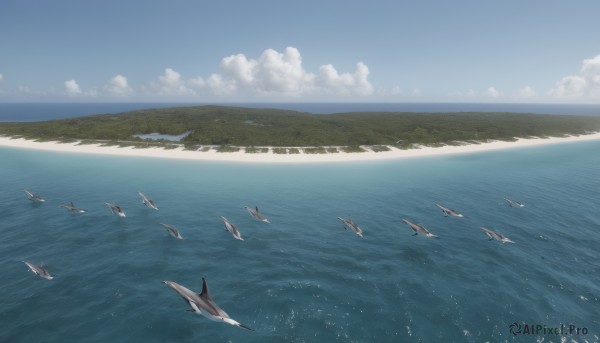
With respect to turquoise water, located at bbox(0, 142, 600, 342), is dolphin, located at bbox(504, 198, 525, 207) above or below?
above

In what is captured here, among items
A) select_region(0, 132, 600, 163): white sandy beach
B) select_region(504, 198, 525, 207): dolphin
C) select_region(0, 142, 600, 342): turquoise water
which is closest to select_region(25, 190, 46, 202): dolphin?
select_region(0, 142, 600, 342): turquoise water

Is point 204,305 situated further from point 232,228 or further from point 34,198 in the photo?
point 34,198

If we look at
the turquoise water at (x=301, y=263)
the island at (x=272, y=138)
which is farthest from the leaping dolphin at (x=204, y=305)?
the island at (x=272, y=138)

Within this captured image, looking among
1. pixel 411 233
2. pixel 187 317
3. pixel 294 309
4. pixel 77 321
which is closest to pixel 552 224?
pixel 411 233

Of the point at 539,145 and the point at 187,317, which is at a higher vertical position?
the point at 539,145

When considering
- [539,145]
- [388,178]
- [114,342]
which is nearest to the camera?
[114,342]

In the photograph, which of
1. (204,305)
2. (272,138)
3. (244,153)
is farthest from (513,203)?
(272,138)

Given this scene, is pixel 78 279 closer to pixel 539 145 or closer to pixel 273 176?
pixel 273 176

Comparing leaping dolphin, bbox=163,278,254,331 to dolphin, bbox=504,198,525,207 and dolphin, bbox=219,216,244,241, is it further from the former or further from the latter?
dolphin, bbox=504,198,525,207

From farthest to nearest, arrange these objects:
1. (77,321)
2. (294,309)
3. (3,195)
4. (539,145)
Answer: (539,145) → (3,195) → (294,309) → (77,321)
